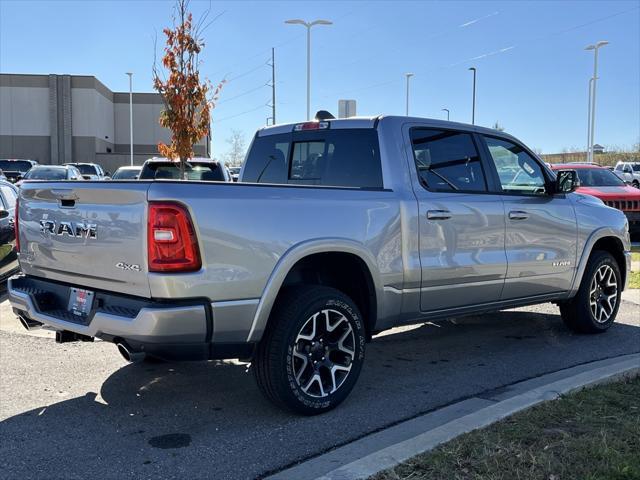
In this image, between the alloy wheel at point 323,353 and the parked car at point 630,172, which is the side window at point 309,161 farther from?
the parked car at point 630,172

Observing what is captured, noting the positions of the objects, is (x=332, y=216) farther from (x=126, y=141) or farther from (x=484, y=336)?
(x=126, y=141)

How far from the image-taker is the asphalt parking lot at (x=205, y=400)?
141 inches

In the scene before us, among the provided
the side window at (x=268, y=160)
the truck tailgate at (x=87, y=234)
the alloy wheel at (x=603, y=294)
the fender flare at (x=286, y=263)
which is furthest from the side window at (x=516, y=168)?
the truck tailgate at (x=87, y=234)

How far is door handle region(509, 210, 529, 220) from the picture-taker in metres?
5.39

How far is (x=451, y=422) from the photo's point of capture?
3.82 m

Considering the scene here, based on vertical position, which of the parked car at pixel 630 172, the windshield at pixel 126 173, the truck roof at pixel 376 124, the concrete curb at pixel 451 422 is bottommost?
the concrete curb at pixel 451 422

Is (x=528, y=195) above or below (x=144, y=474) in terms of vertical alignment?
above

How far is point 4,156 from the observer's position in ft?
165

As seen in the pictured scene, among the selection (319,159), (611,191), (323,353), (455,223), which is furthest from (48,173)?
(323,353)

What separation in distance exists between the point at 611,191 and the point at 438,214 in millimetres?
11333

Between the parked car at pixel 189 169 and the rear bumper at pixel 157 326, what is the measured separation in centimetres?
681

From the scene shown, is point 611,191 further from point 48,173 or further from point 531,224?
point 48,173

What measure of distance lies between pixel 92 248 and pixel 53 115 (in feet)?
168

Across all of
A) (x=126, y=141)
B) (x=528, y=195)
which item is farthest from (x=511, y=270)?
(x=126, y=141)
